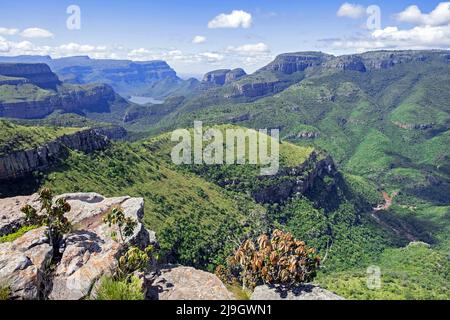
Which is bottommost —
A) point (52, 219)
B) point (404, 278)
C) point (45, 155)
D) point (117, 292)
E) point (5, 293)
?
point (404, 278)

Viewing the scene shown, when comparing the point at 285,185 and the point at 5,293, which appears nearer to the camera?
the point at 5,293

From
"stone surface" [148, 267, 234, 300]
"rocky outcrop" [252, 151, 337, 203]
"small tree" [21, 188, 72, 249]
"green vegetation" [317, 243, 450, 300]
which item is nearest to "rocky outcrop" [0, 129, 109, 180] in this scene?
"small tree" [21, 188, 72, 249]

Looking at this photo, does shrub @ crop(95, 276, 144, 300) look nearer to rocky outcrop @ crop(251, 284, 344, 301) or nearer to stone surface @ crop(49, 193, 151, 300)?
stone surface @ crop(49, 193, 151, 300)

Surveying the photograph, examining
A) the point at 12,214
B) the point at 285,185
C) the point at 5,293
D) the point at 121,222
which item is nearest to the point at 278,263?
the point at 121,222

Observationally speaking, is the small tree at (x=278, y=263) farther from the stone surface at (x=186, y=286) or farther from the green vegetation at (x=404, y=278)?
the green vegetation at (x=404, y=278)

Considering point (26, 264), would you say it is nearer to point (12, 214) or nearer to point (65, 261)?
point (65, 261)
